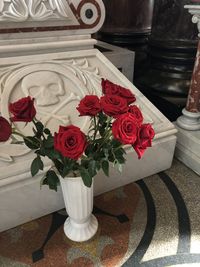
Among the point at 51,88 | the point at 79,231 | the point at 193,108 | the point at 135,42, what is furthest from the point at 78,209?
the point at 135,42

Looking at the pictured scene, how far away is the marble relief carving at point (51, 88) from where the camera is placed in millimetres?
1282

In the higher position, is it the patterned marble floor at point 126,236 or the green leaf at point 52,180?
the green leaf at point 52,180

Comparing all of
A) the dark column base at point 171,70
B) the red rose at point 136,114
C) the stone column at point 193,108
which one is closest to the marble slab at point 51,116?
the stone column at point 193,108

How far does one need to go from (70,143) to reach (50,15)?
1022mm

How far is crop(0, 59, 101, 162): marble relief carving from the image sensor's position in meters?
1.28

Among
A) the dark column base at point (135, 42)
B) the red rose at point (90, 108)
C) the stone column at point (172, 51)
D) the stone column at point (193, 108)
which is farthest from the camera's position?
the dark column base at point (135, 42)

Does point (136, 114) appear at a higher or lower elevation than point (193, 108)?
higher

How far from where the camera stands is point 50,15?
4.88ft

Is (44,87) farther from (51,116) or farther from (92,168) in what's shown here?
(92,168)

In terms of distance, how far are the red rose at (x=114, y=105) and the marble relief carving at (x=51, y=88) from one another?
0.50 m

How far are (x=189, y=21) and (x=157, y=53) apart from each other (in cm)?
39

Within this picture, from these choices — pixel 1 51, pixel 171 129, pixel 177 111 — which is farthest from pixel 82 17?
pixel 177 111

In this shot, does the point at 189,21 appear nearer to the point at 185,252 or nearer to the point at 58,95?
the point at 58,95

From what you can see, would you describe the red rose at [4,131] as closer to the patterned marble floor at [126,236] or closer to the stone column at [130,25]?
the patterned marble floor at [126,236]
